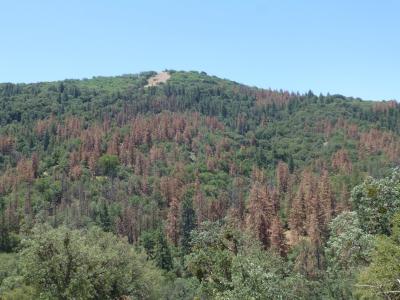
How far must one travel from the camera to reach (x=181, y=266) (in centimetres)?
11788

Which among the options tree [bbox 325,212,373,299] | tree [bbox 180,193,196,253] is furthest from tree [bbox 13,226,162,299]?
tree [bbox 180,193,196,253]

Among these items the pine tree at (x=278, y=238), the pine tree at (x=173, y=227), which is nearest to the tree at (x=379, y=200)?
the pine tree at (x=278, y=238)

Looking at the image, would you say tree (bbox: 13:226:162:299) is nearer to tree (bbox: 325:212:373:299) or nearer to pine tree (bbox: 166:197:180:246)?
tree (bbox: 325:212:373:299)

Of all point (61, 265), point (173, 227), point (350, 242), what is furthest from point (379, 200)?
point (173, 227)

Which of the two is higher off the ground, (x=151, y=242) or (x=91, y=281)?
(x=91, y=281)

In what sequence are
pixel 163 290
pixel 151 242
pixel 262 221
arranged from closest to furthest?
pixel 163 290 < pixel 262 221 < pixel 151 242

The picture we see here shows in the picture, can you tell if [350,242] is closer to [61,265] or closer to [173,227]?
[61,265]

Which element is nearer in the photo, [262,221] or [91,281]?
[91,281]

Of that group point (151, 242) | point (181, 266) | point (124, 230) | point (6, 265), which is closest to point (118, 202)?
point (124, 230)

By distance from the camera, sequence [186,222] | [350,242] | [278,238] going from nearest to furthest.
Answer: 1. [350,242]
2. [278,238]
3. [186,222]

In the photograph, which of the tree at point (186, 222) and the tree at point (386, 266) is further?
the tree at point (186, 222)

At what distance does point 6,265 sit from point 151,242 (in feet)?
142

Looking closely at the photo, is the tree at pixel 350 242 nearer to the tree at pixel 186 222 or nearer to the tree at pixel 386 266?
the tree at pixel 386 266

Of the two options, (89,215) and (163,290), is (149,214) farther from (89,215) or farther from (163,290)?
(163,290)
